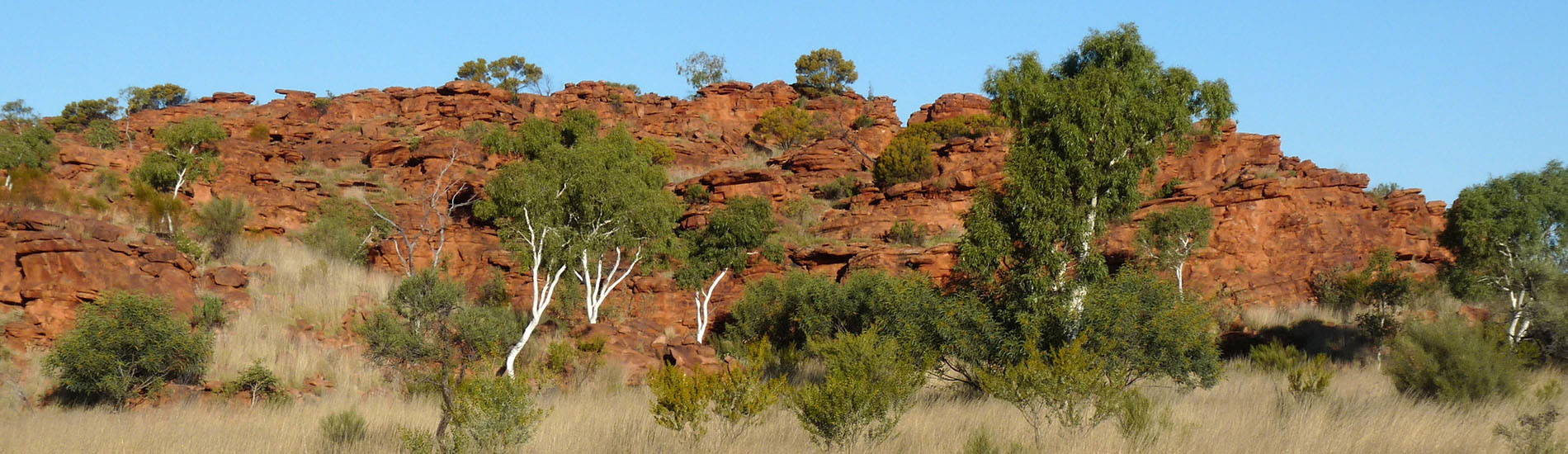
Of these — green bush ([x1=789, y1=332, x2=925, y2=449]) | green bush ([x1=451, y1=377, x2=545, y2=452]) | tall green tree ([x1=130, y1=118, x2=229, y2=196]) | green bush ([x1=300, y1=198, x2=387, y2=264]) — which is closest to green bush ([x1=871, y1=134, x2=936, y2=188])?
green bush ([x1=300, y1=198, x2=387, y2=264])

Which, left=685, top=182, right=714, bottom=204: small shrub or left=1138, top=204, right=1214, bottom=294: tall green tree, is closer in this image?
left=1138, top=204, right=1214, bottom=294: tall green tree

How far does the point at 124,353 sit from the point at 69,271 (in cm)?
511

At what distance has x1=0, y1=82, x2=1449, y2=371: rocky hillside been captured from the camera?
27108 millimetres

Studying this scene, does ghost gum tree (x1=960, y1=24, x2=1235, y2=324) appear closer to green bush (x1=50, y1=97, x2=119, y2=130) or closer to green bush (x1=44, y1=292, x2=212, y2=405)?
green bush (x1=44, y1=292, x2=212, y2=405)

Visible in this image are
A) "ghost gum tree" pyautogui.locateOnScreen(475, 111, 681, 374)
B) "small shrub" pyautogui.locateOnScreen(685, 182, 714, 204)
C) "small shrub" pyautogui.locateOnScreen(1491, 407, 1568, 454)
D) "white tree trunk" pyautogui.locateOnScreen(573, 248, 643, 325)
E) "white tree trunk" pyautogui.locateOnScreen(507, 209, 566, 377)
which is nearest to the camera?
"small shrub" pyautogui.locateOnScreen(1491, 407, 1568, 454)

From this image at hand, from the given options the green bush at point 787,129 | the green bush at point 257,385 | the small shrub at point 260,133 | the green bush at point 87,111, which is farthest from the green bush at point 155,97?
the green bush at point 257,385

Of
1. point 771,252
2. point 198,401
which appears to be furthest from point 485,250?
point 198,401

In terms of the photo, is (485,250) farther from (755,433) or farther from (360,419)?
(755,433)

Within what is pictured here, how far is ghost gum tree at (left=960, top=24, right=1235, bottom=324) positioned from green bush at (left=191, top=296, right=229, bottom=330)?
48.9 feet

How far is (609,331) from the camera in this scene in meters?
22.6

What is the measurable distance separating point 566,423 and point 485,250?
18.6 m

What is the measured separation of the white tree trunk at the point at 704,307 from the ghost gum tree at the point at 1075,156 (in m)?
12.2

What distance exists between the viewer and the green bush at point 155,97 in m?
60.5

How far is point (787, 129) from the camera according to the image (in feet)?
190
